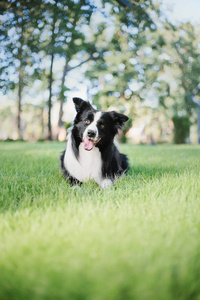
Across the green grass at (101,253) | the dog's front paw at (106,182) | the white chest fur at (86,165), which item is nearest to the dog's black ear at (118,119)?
the white chest fur at (86,165)

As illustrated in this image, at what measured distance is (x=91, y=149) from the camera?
12.4 ft

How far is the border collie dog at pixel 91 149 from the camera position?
12.2 ft

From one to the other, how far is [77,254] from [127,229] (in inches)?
18.9

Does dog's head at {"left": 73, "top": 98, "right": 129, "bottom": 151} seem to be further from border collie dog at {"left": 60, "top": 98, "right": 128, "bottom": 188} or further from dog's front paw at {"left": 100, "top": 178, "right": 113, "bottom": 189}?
dog's front paw at {"left": 100, "top": 178, "right": 113, "bottom": 189}

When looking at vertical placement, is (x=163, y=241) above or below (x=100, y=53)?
below

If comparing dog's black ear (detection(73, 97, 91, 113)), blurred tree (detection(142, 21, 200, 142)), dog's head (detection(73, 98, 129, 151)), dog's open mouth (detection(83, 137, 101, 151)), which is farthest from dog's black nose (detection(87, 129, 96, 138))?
blurred tree (detection(142, 21, 200, 142))

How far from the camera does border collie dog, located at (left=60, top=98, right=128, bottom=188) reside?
3723 millimetres

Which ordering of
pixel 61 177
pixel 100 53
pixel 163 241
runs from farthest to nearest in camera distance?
pixel 100 53 < pixel 61 177 < pixel 163 241

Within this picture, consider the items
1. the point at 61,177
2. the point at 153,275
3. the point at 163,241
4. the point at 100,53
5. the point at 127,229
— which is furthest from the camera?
the point at 100,53

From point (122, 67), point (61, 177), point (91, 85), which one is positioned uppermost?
point (122, 67)

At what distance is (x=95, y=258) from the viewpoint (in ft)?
4.79

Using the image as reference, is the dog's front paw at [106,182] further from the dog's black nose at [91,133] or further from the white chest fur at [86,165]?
the dog's black nose at [91,133]

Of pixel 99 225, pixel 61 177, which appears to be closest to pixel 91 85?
pixel 61 177

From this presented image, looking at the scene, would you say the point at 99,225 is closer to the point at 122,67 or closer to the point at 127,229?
the point at 127,229
